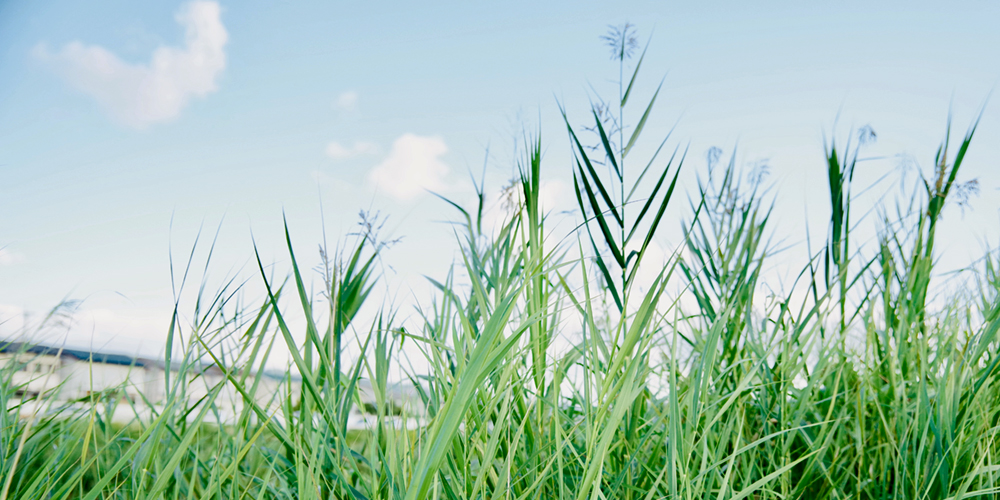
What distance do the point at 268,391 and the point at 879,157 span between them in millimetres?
1676

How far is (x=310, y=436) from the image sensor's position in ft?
3.37

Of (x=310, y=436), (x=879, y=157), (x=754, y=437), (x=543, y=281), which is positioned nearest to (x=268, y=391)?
(x=310, y=436)

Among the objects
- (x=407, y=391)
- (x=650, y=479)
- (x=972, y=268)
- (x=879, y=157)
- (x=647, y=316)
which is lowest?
(x=650, y=479)

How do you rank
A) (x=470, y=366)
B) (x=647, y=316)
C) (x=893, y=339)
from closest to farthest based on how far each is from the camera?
(x=470, y=366) → (x=647, y=316) → (x=893, y=339)

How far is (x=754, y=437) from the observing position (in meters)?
1.33

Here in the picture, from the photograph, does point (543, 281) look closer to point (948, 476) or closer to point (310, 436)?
point (310, 436)

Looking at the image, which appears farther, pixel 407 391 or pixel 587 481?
pixel 407 391

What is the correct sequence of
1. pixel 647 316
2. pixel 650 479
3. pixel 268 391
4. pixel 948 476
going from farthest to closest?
pixel 268 391 → pixel 650 479 → pixel 948 476 → pixel 647 316

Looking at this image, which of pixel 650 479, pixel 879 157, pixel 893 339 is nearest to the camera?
pixel 650 479

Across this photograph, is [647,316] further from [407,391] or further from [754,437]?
[754,437]

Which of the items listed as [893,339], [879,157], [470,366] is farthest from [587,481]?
[879,157]

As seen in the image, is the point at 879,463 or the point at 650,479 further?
the point at 879,463

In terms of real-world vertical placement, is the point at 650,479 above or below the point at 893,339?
below

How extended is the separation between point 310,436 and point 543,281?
498mm
